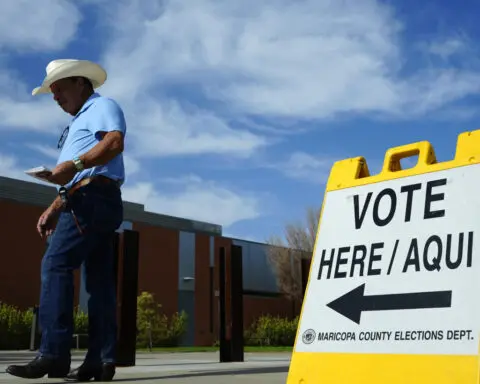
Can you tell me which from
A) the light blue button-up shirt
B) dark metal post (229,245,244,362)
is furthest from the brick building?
the light blue button-up shirt

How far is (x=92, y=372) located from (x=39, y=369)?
15.1 inches

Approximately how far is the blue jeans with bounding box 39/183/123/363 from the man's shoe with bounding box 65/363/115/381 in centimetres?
4

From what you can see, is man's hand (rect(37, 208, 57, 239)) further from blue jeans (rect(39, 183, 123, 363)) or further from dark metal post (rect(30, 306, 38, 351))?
dark metal post (rect(30, 306, 38, 351))

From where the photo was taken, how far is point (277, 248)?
142 ft

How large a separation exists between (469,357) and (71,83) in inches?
128

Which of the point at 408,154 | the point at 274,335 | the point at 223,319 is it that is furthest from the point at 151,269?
the point at 408,154

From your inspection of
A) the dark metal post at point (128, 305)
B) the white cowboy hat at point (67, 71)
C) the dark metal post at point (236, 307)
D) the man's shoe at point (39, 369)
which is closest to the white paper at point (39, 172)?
the white cowboy hat at point (67, 71)

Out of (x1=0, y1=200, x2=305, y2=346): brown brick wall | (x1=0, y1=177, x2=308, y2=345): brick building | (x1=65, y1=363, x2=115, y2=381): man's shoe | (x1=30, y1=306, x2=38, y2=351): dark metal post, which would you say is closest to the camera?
(x1=65, y1=363, x2=115, y2=381): man's shoe

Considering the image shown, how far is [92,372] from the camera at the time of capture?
420 centimetres

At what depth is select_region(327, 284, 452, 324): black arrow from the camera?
2.46m

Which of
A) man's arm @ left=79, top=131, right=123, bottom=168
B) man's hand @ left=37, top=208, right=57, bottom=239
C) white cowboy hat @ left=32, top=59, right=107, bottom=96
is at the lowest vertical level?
man's hand @ left=37, top=208, right=57, bottom=239

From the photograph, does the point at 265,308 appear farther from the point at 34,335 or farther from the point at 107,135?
the point at 107,135

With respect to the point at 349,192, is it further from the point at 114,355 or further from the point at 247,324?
the point at 247,324

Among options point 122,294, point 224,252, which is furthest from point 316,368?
point 224,252
